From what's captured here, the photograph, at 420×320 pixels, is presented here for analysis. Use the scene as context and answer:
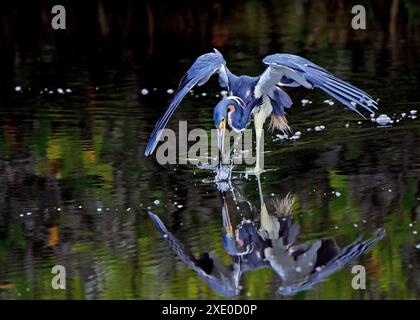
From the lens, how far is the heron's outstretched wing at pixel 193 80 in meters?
7.62

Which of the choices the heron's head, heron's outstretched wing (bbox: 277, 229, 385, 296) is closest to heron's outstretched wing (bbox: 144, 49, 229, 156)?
the heron's head

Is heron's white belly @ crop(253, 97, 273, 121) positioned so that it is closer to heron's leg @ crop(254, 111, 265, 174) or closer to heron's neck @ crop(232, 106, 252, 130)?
heron's leg @ crop(254, 111, 265, 174)

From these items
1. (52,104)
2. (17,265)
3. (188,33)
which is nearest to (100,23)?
(188,33)

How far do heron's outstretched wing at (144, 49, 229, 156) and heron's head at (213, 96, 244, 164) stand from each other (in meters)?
0.25

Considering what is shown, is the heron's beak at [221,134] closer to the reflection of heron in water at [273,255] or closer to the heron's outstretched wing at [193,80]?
the heron's outstretched wing at [193,80]

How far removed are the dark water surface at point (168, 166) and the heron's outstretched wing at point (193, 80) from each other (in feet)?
1.01

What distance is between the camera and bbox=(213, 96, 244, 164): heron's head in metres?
7.46

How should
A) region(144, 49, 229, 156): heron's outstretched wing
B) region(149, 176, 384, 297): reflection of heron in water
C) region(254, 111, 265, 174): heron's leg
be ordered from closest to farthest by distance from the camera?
region(149, 176, 384, 297): reflection of heron in water < region(144, 49, 229, 156): heron's outstretched wing < region(254, 111, 265, 174): heron's leg

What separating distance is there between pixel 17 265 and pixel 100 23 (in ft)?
26.4

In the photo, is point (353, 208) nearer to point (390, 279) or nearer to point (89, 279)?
point (390, 279)

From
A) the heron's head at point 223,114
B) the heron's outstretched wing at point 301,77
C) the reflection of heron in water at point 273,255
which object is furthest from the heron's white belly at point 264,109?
the reflection of heron in water at point 273,255

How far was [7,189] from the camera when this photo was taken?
302 inches

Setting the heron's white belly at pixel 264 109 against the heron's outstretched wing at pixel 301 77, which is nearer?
the heron's outstretched wing at pixel 301 77

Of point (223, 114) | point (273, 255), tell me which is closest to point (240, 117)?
point (223, 114)
